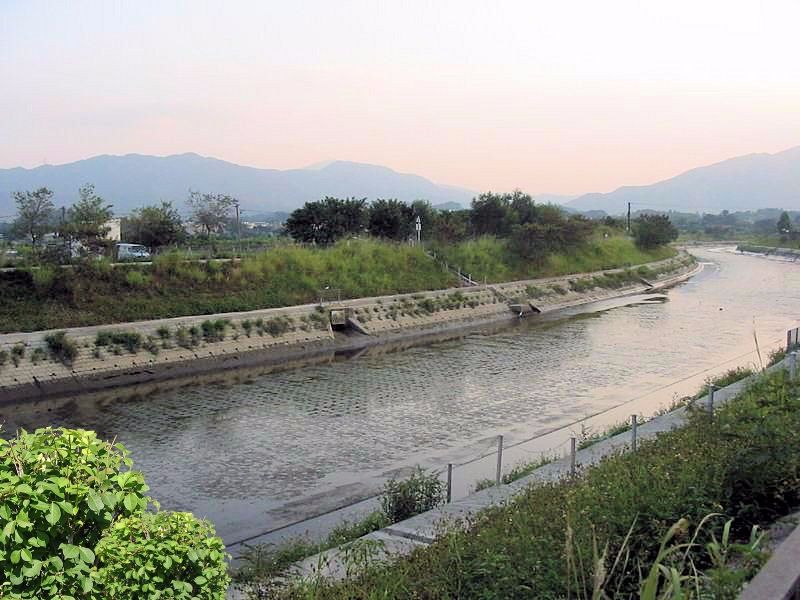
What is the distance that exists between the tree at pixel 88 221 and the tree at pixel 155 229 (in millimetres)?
2289

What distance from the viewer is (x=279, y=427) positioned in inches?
781

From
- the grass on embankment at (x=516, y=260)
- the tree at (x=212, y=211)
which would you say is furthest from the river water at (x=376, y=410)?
the tree at (x=212, y=211)

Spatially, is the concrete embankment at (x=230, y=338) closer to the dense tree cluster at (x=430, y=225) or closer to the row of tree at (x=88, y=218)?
the dense tree cluster at (x=430, y=225)

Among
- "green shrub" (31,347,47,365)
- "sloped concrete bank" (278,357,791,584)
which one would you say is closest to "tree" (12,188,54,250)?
"green shrub" (31,347,47,365)

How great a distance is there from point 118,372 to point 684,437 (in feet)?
69.6

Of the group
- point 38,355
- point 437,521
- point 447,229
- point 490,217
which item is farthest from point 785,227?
point 437,521

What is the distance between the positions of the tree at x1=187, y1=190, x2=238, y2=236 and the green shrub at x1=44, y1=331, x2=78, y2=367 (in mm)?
36894

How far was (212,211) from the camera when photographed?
205 feet

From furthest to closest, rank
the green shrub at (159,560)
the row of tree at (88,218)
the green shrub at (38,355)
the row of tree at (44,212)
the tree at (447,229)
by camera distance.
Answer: the tree at (447,229), the row of tree at (88,218), the row of tree at (44,212), the green shrub at (38,355), the green shrub at (159,560)

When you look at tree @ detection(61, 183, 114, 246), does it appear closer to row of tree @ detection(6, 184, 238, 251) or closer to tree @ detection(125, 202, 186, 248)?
row of tree @ detection(6, 184, 238, 251)

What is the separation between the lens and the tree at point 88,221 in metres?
35.2

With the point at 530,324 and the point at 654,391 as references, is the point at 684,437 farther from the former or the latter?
the point at 530,324

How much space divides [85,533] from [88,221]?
36.7 metres

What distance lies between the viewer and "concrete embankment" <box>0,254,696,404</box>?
81.1 feet
